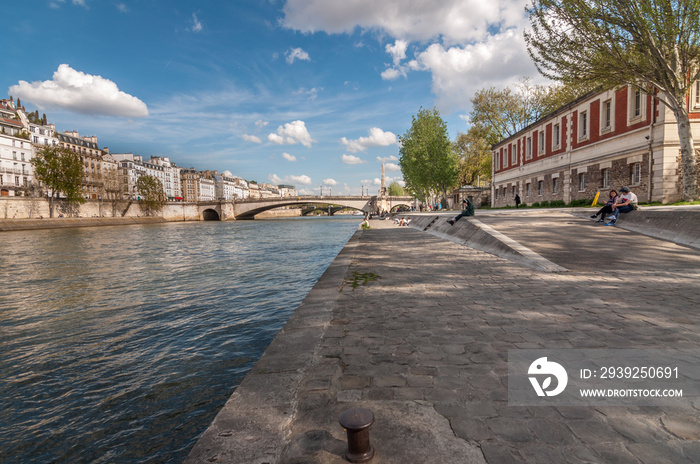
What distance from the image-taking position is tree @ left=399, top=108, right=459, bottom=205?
4700 centimetres

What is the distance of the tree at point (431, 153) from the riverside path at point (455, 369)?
135ft

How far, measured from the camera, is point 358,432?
186cm

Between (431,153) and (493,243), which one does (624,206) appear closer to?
(493,243)

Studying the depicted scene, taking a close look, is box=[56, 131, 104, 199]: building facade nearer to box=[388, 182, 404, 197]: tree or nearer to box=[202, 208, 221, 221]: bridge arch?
box=[202, 208, 221, 221]: bridge arch

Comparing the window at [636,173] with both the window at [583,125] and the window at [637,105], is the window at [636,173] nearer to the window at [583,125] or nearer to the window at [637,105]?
the window at [637,105]

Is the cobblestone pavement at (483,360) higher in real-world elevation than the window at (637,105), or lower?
lower

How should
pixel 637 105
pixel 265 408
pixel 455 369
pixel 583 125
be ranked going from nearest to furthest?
pixel 265 408
pixel 455 369
pixel 637 105
pixel 583 125

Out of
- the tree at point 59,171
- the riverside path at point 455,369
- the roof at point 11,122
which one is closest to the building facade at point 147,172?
the roof at point 11,122

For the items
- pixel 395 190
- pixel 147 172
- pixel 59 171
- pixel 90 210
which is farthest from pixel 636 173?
pixel 395 190

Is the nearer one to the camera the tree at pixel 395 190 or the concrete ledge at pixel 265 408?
the concrete ledge at pixel 265 408

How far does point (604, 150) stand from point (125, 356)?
86.9ft

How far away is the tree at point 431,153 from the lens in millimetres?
47000

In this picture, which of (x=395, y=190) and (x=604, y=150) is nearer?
(x=604, y=150)

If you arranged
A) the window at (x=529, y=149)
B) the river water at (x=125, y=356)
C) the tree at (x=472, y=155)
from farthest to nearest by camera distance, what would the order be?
the tree at (x=472, y=155) → the window at (x=529, y=149) → the river water at (x=125, y=356)
